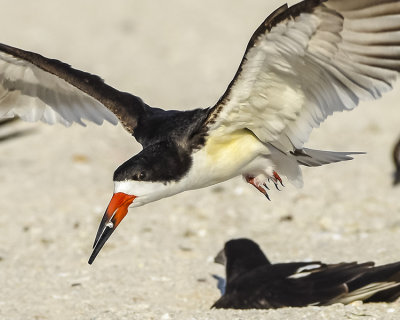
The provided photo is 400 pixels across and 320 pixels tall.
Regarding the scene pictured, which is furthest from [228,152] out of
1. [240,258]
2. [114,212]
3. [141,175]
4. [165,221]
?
[165,221]

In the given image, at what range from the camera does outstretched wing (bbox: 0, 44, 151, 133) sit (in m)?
5.97

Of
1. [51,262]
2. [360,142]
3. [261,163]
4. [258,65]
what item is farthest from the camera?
[360,142]

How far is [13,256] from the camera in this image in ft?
23.0

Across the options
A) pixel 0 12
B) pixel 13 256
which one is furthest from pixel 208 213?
pixel 0 12

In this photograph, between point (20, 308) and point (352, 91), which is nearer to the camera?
point (352, 91)

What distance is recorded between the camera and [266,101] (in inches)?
194

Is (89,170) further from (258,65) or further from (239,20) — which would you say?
(239,20)

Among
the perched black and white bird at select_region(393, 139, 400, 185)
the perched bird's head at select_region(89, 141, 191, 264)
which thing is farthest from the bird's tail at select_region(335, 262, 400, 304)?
the perched black and white bird at select_region(393, 139, 400, 185)

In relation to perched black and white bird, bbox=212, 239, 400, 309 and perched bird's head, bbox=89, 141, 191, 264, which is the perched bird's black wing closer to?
perched black and white bird, bbox=212, 239, 400, 309

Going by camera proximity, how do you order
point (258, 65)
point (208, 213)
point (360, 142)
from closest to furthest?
1. point (258, 65)
2. point (208, 213)
3. point (360, 142)

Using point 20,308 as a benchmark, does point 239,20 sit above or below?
above

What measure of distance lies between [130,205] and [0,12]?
10.5m

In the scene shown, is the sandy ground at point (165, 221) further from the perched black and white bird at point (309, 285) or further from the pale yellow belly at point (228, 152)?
the pale yellow belly at point (228, 152)

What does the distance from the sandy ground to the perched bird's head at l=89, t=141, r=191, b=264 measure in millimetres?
702
